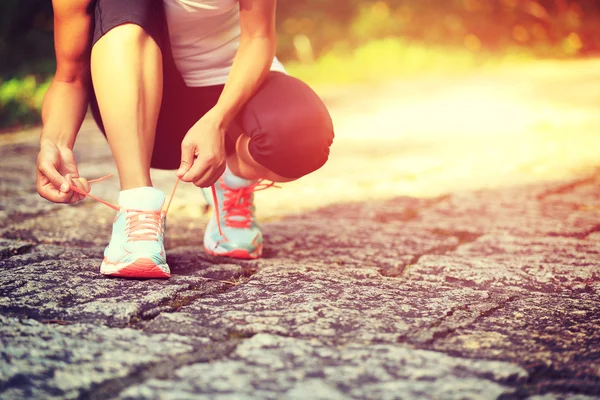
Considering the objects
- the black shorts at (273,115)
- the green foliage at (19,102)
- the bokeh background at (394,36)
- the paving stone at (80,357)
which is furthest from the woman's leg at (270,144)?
the bokeh background at (394,36)

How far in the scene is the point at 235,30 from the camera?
1980 mm

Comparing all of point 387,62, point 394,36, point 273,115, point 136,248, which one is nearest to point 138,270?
point 136,248

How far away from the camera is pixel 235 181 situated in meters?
2.01

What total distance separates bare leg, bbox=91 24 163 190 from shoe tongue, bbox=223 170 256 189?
1.09 ft

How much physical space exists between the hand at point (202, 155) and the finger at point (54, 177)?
239mm

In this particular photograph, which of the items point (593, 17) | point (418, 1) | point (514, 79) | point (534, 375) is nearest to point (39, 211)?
point (534, 375)

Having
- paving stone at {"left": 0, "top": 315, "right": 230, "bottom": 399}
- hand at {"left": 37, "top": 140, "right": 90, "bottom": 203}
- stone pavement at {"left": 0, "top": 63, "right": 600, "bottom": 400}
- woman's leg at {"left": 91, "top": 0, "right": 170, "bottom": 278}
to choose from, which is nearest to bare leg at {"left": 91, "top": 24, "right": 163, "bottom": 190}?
woman's leg at {"left": 91, "top": 0, "right": 170, "bottom": 278}

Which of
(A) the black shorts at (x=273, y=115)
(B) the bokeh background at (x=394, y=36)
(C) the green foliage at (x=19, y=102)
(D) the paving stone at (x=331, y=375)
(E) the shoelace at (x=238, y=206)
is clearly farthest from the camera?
(B) the bokeh background at (x=394, y=36)

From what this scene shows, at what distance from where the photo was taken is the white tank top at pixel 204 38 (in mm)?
1853

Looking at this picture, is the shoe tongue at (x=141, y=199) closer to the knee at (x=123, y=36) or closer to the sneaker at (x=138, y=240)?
the sneaker at (x=138, y=240)

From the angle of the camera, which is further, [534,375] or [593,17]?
[593,17]

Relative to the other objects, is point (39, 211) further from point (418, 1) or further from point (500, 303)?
point (418, 1)

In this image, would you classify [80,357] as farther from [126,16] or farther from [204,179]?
[126,16]

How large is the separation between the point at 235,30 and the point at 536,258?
0.95 metres
